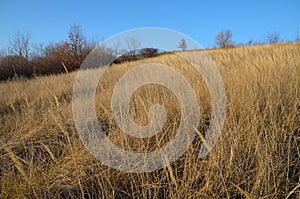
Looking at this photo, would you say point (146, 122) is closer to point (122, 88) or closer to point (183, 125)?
point (183, 125)

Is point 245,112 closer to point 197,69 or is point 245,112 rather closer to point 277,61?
Result: point 197,69

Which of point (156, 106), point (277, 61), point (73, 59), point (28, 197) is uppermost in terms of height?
point (73, 59)

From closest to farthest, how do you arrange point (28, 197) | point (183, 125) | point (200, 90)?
point (28, 197) → point (183, 125) → point (200, 90)

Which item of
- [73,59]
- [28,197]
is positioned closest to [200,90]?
[28,197]

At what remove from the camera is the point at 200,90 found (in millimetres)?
2152

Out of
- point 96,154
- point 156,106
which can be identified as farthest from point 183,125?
point 96,154

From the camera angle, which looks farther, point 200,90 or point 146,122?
point 200,90

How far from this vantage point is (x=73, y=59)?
14.7 meters

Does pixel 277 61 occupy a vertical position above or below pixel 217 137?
above

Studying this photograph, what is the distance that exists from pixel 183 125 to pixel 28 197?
109cm

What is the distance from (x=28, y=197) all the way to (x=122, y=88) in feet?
6.97

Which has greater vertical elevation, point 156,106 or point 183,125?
point 156,106

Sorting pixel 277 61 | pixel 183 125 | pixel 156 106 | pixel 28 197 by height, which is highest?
pixel 277 61

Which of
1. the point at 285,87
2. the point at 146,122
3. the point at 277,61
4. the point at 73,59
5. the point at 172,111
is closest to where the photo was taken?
the point at 146,122
